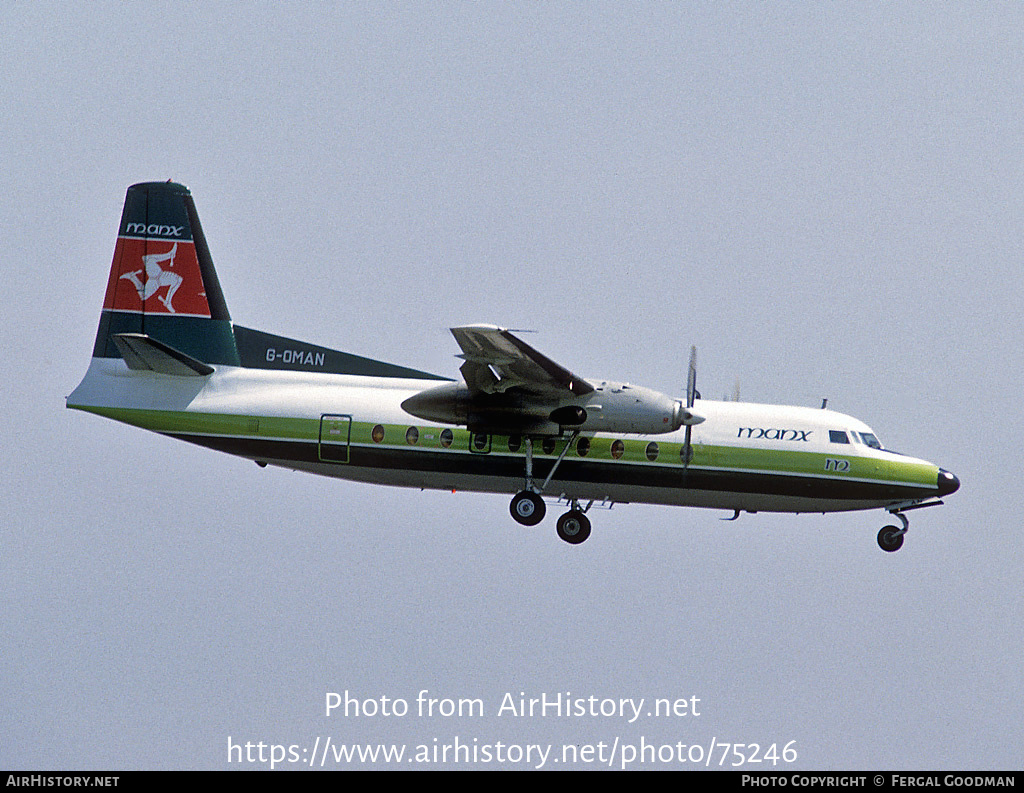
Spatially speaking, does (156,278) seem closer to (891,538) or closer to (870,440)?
(870,440)

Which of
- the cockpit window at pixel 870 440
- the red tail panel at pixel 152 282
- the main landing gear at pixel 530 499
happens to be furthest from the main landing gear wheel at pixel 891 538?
the red tail panel at pixel 152 282

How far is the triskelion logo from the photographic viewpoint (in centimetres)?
2895

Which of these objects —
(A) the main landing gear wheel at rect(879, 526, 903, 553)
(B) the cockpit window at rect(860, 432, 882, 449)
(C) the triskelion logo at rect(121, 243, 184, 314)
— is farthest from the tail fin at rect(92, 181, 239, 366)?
(A) the main landing gear wheel at rect(879, 526, 903, 553)

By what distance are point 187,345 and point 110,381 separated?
1785 millimetres

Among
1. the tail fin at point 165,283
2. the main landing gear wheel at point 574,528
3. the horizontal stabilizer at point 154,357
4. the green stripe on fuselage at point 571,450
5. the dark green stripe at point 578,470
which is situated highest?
the tail fin at point 165,283

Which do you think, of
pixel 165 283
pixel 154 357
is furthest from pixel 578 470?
pixel 165 283

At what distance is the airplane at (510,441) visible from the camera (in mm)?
26828

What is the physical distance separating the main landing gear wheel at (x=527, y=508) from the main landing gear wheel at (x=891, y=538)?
6993 millimetres

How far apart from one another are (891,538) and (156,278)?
16014 millimetres

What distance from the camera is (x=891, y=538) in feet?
91.7

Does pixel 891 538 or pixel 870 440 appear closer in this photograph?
pixel 870 440

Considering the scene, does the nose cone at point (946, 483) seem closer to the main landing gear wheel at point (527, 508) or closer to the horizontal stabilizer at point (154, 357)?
the main landing gear wheel at point (527, 508)

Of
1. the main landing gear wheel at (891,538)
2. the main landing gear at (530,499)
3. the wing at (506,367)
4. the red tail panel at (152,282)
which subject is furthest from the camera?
the red tail panel at (152,282)

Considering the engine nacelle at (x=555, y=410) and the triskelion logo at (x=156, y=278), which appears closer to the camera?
the engine nacelle at (x=555, y=410)
